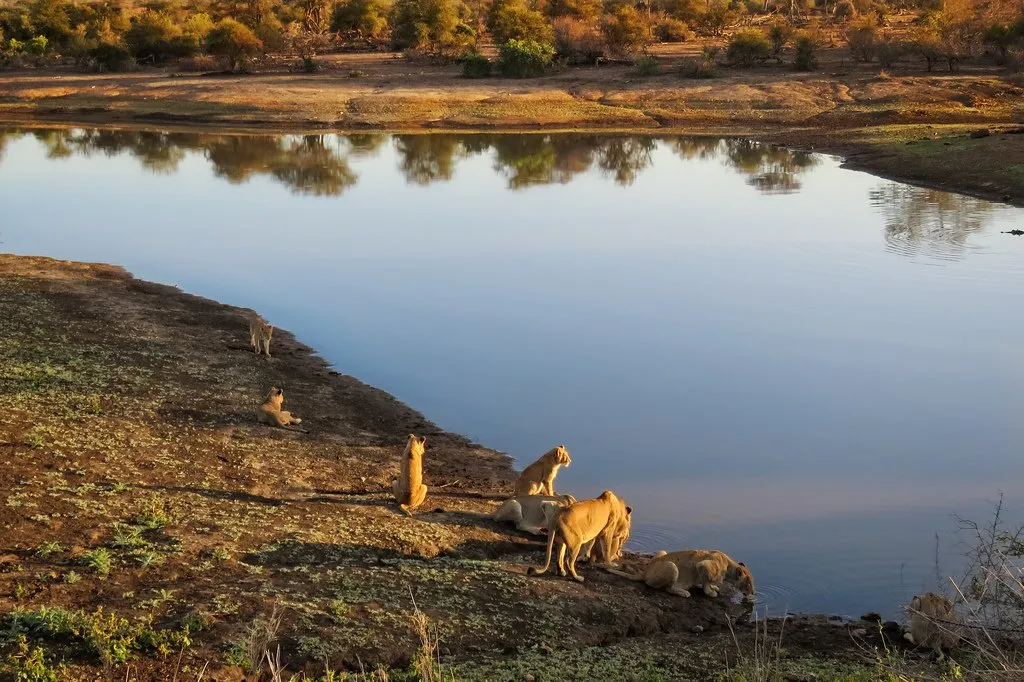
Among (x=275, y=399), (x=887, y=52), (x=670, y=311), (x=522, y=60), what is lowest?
(x=670, y=311)

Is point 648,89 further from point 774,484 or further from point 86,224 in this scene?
point 774,484

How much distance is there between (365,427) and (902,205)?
26.3 m

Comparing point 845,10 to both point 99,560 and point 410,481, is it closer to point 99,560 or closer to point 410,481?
point 410,481

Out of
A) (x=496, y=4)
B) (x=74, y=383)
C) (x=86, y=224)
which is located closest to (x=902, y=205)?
(x=86, y=224)

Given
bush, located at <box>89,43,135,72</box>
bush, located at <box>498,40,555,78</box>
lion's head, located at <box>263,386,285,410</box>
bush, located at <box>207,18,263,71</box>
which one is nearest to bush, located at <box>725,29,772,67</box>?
bush, located at <box>498,40,555,78</box>

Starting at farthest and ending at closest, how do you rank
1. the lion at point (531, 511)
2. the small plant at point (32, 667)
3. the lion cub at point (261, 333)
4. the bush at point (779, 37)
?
the bush at point (779, 37) < the lion cub at point (261, 333) < the lion at point (531, 511) < the small plant at point (32, 667)

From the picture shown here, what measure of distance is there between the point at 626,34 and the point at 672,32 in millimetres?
9119

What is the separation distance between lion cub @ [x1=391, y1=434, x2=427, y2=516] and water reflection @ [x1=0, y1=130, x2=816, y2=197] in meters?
29.2

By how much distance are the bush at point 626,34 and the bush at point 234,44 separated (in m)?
22.3

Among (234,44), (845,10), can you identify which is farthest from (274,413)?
(845,10)

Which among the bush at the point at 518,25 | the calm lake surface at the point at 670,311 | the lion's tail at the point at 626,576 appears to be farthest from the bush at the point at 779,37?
the lion's tail at the point at 626,576

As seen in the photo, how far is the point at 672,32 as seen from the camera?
266 feet

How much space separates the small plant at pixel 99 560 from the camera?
868 centimetres

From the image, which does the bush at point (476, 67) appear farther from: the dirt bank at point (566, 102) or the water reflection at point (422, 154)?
the water reflection at point (422, 154)
